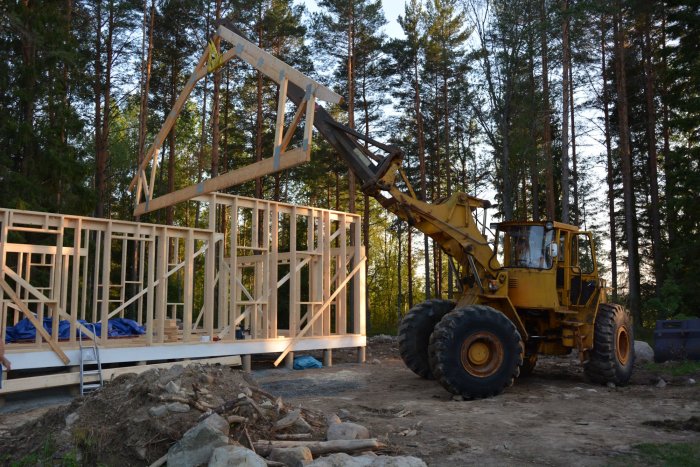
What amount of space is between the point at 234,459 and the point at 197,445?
1.28ft

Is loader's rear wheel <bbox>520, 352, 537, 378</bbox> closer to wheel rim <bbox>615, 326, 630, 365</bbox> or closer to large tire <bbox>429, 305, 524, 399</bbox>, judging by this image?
wheel rim <bbox>615, 326, 630, 365</bbox>

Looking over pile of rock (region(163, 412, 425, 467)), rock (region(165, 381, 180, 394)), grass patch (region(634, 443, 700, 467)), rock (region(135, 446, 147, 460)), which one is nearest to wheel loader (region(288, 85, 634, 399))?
grass patch (region(634, 443, 700, 467))

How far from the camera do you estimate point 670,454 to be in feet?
17.6

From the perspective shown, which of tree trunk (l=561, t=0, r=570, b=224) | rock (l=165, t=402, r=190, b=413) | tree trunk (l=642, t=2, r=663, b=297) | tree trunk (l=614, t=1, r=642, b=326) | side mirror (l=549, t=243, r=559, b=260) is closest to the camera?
rock (l=165, t=402, r=190, b=413)

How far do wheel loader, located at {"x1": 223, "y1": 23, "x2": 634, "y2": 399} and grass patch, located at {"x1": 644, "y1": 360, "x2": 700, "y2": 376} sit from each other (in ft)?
4.54

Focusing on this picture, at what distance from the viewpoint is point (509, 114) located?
60.2 feet

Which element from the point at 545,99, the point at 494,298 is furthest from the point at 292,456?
the point at 545,99

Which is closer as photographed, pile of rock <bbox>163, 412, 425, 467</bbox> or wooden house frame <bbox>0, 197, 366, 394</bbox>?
pile of rock <bbox>163, 412, 425, 467</bbox>

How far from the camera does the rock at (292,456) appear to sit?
4723 millimetres

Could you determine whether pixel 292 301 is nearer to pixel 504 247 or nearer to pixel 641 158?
pixel 504 247

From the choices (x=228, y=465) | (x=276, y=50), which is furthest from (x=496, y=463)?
(x=276, y=50)

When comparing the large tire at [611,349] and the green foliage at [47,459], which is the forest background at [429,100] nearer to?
the large tire at [611,349]

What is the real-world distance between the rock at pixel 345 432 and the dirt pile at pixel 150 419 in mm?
185

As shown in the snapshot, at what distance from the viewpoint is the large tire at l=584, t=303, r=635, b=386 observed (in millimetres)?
9211
